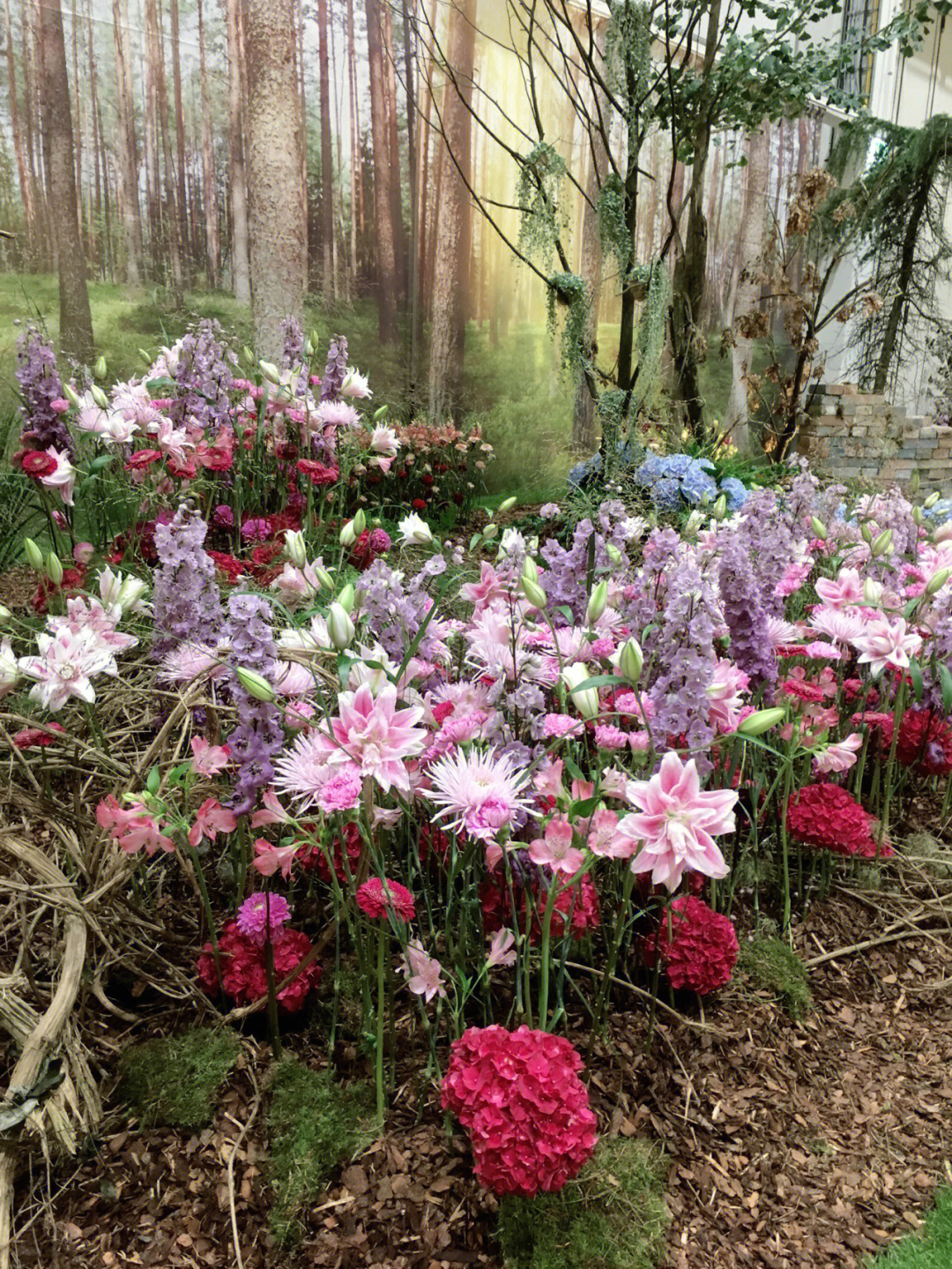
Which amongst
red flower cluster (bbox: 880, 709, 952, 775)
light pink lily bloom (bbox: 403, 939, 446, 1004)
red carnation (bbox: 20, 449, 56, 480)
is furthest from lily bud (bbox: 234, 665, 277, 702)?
red carnation (bbox: 20, 449, 56, 480)

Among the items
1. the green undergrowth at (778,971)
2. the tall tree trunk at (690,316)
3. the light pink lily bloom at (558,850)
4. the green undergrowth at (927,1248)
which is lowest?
the green undergrowth at (927,1248)

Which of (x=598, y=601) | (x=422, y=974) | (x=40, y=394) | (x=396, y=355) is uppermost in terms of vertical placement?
(x=396, y=355)

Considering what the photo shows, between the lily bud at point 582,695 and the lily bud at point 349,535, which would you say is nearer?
the lily bud at point 582,695

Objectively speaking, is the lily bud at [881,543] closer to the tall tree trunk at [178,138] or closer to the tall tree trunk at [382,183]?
the tall tree trunk at [178,138]

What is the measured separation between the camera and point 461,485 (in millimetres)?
4707

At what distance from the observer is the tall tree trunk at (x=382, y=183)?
4.47 m

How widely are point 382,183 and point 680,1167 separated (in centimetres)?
478

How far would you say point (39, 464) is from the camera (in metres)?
1.93

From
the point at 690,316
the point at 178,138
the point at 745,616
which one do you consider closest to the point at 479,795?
the point at 745,616

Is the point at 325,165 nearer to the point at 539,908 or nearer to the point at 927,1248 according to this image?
the point at 539,908

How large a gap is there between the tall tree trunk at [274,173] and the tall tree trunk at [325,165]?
0.14 meters

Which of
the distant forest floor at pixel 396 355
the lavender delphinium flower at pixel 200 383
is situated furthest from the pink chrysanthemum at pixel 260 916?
the distant forest floor at pixel 396 355

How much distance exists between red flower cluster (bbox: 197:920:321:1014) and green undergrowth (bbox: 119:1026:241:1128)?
0.06 m

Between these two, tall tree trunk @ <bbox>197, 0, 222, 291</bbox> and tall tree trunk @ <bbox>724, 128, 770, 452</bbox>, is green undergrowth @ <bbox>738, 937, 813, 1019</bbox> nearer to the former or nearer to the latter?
tall tree trunk @ <bbox>197, 0, 222, 291</bbox>
